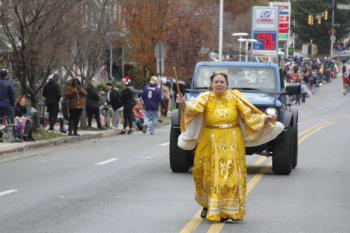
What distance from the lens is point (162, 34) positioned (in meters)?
46.9

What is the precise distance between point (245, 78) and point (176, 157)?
238 centimetres

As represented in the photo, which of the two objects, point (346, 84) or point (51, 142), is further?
point (346, 84)

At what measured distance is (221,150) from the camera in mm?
11609

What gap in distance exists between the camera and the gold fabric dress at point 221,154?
1150cm

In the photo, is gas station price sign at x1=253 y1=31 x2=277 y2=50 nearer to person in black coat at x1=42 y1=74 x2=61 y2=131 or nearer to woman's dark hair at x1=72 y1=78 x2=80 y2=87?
woman's dark hair at x1=72 y1=78 x2=80 y2=87

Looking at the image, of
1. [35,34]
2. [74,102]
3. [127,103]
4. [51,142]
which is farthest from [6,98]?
[127,103]

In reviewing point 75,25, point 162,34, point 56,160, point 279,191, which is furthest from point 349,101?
point 279,191

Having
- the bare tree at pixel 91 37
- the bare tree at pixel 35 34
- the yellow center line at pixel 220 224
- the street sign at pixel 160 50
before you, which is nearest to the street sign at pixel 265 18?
the street sign at pixel 160 50

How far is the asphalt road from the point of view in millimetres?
11586

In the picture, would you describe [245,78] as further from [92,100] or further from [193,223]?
[92,100]

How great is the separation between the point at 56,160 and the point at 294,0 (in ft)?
350

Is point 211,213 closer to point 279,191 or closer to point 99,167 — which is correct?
point 279,191

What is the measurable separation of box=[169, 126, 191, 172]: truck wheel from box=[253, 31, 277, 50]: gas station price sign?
42.7 m

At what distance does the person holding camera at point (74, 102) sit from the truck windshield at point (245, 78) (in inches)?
424
